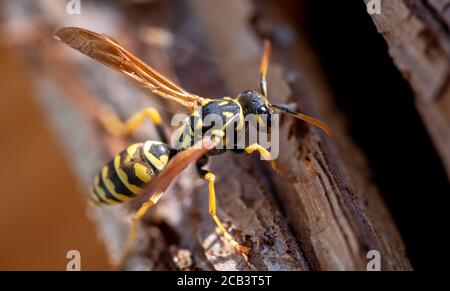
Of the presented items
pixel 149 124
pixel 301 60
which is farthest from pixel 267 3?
pixel 149 124

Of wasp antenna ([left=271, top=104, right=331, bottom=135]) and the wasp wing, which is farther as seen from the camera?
the wasp wing

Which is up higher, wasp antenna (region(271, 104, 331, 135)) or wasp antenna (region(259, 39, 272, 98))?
wasp antenna (region(259, 39, 272, 98))

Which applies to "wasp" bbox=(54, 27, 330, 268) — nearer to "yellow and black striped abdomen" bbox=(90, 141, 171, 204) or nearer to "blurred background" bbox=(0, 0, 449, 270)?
"yellow and black striped abdomen" bbox=(90, 141, 171, 204)

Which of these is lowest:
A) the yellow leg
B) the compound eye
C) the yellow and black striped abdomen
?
the yellow leg

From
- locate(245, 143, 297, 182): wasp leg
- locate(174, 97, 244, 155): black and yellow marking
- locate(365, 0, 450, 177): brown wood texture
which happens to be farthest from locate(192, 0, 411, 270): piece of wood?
locate(365, 0, 450, 177): brown wood texture

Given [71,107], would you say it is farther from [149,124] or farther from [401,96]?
[401,96]

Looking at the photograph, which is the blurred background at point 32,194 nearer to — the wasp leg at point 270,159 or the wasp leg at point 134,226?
the wasp leg at point 134,226

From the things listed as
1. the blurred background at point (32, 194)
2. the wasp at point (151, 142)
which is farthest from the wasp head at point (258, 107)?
the blurred background at point (32, 194)
